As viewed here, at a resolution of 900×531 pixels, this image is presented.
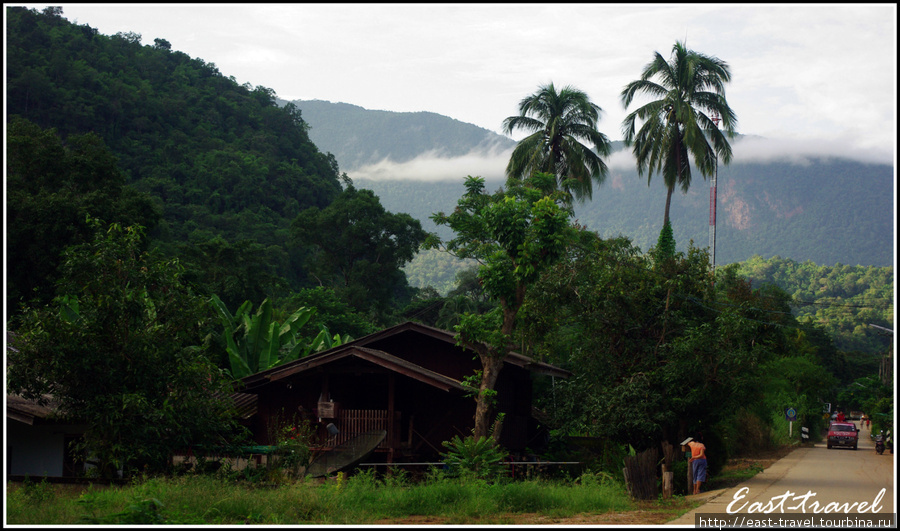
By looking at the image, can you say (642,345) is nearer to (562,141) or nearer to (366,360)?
(366,360)

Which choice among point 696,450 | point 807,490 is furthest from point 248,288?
point 807,490

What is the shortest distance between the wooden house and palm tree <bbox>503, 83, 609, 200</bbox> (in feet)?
45.1

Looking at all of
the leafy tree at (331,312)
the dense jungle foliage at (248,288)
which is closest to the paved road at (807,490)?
the dense jungle foliage at (248,288)

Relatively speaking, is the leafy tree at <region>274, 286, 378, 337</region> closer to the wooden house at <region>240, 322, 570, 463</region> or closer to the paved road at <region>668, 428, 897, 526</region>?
the wooden house at <region>240, 322, 570, 463</region>

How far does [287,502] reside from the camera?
12.9m

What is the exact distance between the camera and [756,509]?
14.3 metres

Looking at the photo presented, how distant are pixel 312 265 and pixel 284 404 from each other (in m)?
43.8

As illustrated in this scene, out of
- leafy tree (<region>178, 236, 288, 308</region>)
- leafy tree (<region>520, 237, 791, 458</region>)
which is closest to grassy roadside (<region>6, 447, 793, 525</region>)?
leafy tree (<region>520, 237, 791, 458</region>)

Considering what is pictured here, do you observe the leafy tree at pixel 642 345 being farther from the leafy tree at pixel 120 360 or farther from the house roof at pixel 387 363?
the leafy tree at pixel 120 360

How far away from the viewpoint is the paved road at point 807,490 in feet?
47.1

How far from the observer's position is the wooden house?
2047 cm

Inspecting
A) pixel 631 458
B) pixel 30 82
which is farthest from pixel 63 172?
pixel 30 82

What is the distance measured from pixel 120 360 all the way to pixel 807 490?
15695 mm

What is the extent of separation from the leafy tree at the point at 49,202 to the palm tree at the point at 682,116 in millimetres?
22230
